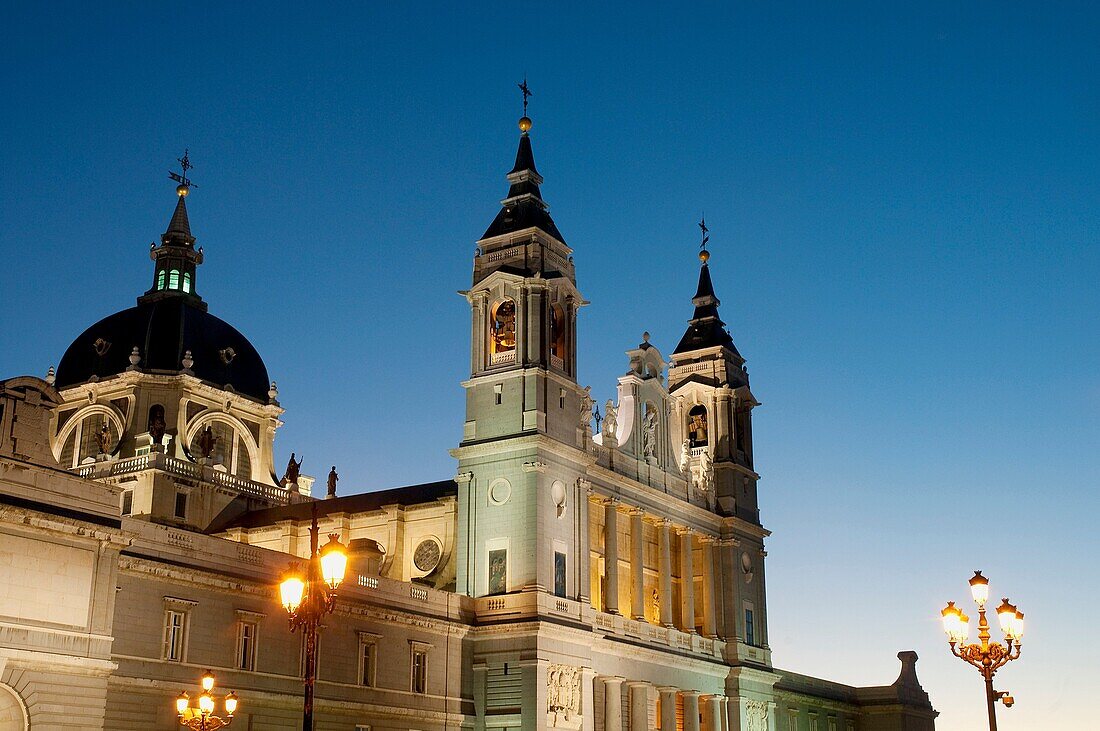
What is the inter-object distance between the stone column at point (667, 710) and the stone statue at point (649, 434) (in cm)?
1232

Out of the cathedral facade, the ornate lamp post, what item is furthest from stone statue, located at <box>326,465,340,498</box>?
the ornate lamp post

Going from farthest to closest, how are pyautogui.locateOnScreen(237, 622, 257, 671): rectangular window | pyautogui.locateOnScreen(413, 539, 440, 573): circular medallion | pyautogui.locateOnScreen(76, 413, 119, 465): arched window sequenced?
1. pyautogui.locateOnScreen(76, 413, 119, 465): arched window
2. pyautogui.locateOnScreen(413, 539, 440, 573): circular medallion
3. pyautogui.locateOnScreen(237, 622, 257, 671): rectangular window

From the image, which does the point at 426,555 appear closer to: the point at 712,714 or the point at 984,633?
the point at 712,714

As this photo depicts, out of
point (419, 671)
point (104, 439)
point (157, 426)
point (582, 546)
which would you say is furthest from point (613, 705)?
point (104, 439)

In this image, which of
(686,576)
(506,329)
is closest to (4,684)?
(506,329)

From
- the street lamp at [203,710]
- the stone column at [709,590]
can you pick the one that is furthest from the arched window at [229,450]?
the street lamp at [203,710]

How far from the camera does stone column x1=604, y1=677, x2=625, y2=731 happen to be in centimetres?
6211

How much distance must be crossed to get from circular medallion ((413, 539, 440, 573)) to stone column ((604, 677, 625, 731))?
33.6 feet

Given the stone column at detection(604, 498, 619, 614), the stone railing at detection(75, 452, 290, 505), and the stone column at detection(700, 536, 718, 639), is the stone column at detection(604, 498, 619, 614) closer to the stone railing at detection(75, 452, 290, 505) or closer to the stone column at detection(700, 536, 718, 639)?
the stone column at detection(700, 536, 718, 639)

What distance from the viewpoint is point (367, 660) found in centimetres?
5209

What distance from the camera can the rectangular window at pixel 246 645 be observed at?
4597 cm

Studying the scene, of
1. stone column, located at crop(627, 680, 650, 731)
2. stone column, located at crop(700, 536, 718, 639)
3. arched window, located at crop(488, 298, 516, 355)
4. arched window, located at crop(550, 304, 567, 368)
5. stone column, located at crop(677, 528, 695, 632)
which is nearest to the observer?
arched window, located at crop(488, 298, 516, 355)

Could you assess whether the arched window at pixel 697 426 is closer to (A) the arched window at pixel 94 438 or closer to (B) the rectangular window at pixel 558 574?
(B) the rectangular window at pixel 558 574

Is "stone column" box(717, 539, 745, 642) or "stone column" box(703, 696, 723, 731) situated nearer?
"stone column" box(703, 696, 723, 731)
